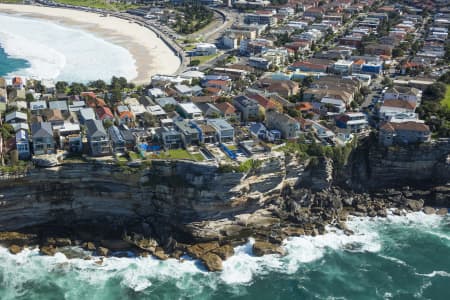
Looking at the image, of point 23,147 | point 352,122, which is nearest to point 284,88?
point 352,122

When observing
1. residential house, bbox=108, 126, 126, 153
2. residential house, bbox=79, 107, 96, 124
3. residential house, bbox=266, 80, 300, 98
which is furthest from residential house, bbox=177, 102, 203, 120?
residential house, bbox=266, 80, 300, 98

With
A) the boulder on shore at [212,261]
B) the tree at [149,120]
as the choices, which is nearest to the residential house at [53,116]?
the tree at [149,120]

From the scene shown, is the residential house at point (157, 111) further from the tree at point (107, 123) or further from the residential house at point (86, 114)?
the residential house at point (86, 114)

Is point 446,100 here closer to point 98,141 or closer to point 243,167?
point 243,167

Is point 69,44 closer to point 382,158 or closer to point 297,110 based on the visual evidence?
point 297,110

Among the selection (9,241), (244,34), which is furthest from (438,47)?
(9,241)

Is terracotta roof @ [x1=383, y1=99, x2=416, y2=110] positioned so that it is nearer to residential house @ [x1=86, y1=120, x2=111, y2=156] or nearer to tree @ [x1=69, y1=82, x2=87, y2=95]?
residential house @ [x1=86, y1=120, x2=111, y2=156]
